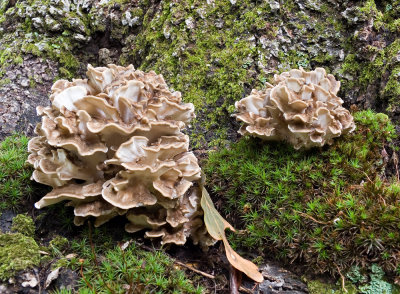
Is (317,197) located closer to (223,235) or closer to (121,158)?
(223,235)

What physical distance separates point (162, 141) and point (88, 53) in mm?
3684

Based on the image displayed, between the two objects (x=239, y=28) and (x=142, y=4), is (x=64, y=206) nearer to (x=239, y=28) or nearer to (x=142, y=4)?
(x=239, y=28)

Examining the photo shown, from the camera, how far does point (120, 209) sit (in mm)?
3373

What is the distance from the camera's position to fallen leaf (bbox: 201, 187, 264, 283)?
3334 millimetres

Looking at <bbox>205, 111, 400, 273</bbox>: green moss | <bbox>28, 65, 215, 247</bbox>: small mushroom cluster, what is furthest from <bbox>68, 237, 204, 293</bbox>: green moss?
<bbox>205, 111, 400, 273</bbox>: green moss

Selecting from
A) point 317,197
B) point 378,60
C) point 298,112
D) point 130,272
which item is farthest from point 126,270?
point 378,60

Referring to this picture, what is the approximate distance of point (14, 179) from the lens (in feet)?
12.9

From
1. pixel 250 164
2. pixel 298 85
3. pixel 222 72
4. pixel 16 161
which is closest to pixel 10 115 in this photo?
pixel 16 161

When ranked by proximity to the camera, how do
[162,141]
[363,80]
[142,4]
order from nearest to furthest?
[162,141] → [363,80] → [142,4]

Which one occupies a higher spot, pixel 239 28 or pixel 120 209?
pixel 239 28

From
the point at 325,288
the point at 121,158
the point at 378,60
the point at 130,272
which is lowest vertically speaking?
the point at 325,288

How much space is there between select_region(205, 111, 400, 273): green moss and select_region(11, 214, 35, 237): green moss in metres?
2.07

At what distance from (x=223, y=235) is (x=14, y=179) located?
97.4 inches

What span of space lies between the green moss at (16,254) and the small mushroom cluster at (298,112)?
8.54 ft
